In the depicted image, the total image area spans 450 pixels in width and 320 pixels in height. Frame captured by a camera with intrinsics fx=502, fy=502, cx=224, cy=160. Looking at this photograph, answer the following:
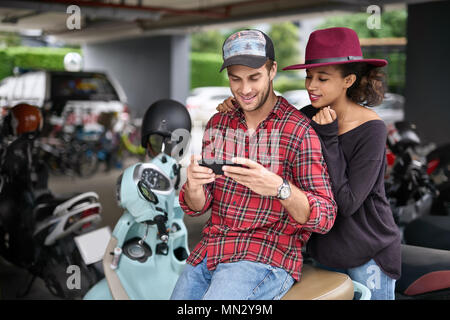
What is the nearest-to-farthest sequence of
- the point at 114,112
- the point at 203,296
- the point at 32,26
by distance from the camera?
the point at 203,296 < the point at 114,112 < the point at 32,26

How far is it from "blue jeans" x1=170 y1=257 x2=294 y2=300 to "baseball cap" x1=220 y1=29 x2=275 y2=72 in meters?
0.65

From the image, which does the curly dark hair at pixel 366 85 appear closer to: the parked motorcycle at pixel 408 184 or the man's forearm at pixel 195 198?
the man's forearm at pixel 195 198

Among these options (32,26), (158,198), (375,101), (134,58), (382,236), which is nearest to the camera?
(382,236)

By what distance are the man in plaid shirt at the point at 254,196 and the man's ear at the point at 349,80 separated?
9.8 inches

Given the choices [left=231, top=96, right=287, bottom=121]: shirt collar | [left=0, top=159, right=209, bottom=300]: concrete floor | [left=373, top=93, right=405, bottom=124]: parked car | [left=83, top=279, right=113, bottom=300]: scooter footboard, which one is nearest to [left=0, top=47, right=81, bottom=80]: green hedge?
[left=0, top=159, right=209, bottom=300]: concrete floor

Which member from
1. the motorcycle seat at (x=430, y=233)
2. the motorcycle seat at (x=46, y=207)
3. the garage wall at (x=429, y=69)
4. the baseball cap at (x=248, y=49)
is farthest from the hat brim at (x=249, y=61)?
the garage wall at (x=429, y=69)

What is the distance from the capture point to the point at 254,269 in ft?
5.37

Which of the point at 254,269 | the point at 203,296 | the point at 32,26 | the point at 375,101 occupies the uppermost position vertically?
the point at 32,26

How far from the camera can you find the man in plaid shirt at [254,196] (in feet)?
5.20

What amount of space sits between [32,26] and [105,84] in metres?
5.55

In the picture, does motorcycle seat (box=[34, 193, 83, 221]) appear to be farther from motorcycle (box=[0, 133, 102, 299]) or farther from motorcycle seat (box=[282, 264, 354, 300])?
motorcycle seat (box=[282, 264, 354, 300])

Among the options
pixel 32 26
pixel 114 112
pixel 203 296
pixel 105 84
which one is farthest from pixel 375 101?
pixel 32 26
